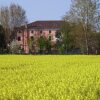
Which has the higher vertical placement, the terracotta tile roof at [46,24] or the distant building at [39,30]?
the terracotta tile roof at [46,24]

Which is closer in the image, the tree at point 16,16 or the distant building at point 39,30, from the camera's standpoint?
the tree at point 16,16

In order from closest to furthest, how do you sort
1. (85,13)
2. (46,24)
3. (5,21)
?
(85,13)
(5,21)
(46,24)

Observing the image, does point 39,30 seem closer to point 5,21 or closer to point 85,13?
point 5,21

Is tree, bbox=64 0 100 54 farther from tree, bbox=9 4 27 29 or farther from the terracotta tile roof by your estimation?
the terracotta tile roof

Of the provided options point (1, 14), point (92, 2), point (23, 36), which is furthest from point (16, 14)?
point (92, 2)

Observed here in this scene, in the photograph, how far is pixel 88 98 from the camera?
9.55 metres

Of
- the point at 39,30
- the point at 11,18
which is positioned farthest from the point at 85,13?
the point at 39,30

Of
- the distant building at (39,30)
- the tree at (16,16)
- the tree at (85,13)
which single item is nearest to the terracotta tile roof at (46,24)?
the distant building at (39,30)

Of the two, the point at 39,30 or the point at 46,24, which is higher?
the point at 46,24

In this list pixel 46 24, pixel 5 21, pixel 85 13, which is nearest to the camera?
pixel 85 13

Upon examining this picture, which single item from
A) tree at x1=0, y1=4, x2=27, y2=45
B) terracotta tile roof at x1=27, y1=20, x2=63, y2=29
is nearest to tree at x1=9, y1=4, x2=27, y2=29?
tree at x1=0, y1=4, x2=27, y2=45

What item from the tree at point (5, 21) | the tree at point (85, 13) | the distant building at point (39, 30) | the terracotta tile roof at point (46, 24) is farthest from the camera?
the terracotta tile roof at point (46, 24)

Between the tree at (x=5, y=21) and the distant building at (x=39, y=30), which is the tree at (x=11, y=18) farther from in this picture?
the distant building at (x=39, y=30)

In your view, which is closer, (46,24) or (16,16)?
(16,16)
